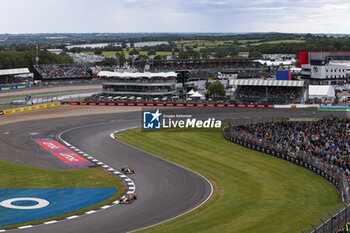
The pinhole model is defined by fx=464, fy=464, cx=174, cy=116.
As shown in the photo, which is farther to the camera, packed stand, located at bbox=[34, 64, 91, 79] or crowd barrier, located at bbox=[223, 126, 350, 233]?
packed stand, located at bbox=[34, 64, 91, 79]

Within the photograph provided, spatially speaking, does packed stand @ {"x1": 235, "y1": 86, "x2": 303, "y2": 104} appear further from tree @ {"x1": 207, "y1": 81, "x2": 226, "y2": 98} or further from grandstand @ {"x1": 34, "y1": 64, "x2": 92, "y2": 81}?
grandstand @ {"x1": 34, "y1": 64, "x2": 92, "y2": 81}

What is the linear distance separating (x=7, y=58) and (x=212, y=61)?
70.5 metres

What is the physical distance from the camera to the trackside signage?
Answer: 59.5 metres

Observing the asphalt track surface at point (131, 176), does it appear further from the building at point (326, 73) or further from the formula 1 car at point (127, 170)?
the building at point (326, 73)

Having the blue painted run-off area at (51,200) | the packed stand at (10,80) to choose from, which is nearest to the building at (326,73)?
the packed stand at (10,80)

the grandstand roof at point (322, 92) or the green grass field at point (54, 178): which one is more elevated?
the grandstand roof at point (322, 92)

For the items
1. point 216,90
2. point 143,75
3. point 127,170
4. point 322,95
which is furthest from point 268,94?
point 127,170

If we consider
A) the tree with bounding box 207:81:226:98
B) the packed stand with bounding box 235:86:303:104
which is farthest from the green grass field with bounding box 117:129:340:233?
the tree with bounding box 207:81:226:98

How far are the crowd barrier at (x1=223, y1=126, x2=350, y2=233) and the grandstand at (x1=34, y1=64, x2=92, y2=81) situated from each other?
299ft

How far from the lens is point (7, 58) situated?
525ft

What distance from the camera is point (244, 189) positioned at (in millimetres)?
34844

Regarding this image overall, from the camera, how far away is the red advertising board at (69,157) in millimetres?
45062

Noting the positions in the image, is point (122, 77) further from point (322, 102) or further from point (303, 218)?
point (303, 218)

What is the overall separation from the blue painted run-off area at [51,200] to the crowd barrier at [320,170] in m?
15.7
